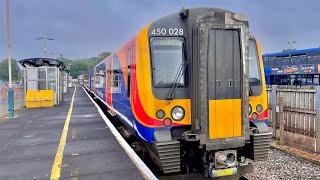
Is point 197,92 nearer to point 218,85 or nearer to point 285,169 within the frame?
point 218,85

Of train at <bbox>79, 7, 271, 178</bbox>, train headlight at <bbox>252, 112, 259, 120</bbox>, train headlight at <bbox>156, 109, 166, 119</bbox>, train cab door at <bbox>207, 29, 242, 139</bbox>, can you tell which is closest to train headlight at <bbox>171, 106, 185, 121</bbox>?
train at <bbox>79, 7, 271, 178</bbox>

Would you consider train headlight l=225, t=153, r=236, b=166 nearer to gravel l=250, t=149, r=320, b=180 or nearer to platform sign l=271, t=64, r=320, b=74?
gravel l=250, t=149, r=320, b=180

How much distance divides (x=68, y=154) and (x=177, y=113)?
2781 mm

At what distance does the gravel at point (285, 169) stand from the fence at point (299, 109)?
4.09 ft

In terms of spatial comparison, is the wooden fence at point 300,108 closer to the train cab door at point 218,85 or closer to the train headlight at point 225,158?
the train headlight at point 225,158

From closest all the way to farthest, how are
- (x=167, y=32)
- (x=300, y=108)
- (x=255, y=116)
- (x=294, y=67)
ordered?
(x=167, y=32) → (x=255, y=116) → (x=300, y=108) → (x=294, y=67)

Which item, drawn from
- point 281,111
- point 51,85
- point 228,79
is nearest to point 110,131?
point 228,79

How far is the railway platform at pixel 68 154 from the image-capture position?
546 cm

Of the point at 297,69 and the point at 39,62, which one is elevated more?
the point at 39,62

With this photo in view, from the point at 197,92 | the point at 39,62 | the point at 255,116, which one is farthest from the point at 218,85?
the point at 39,62

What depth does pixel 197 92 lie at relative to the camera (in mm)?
5543

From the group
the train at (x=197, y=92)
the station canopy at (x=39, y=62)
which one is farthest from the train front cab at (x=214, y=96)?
the station canopy at (x=39, y=62)

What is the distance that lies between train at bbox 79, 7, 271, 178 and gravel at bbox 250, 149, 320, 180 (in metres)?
2.23

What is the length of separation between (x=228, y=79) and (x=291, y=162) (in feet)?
15.3
